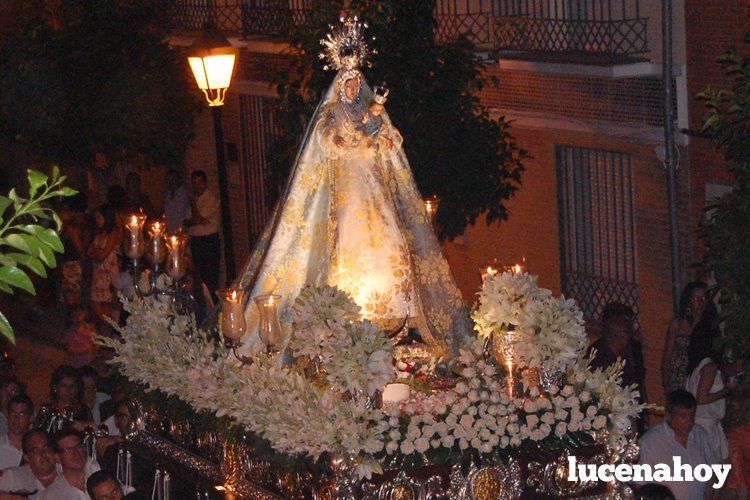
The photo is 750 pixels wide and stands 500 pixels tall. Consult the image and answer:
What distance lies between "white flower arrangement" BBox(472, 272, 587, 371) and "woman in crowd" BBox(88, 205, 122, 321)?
24.3ft

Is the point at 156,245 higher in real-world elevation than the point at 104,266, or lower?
higher

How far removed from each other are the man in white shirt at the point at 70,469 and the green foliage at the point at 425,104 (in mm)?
3283

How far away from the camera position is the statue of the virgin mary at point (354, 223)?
29.6 ft

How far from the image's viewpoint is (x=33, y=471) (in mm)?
8828

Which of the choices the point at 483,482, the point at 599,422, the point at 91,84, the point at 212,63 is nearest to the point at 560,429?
the point at 599,422

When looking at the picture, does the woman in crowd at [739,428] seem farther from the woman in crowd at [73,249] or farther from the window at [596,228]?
the woman in crowd at [73,249]

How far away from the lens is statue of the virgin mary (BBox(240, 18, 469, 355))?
903cm

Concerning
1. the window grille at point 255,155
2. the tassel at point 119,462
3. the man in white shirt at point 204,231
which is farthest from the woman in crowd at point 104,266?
the tassel at point 119,462

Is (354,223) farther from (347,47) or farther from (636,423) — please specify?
(636,423)

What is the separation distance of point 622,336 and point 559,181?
12.9 feet

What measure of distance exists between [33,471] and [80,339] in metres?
3.92

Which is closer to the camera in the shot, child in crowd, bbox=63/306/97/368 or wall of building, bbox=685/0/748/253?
wall of building, bbox=685/0/748/253

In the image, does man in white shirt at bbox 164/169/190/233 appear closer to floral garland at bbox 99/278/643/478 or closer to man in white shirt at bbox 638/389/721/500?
floral garland at bbox 99/278/643/478

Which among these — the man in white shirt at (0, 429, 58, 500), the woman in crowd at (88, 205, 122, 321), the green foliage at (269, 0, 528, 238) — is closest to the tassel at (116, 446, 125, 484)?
the man in white shirt at (0, 429, 58, 500)
